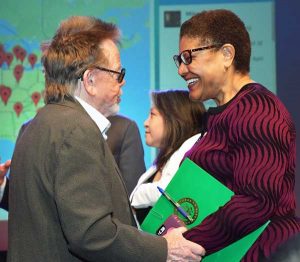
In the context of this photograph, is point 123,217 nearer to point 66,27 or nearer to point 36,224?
point 36,224

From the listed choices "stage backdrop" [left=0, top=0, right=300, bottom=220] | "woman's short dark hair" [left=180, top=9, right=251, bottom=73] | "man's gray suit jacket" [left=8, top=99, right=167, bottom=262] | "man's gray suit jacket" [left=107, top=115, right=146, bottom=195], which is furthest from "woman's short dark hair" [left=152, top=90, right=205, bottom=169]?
"man's gray suit jacket" [left=8, top=99, right=167, bottom=262]

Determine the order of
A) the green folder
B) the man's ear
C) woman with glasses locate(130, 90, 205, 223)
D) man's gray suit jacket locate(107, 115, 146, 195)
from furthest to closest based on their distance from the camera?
man's gray suit jacket locate(107, 115, 146, 195) → woman with glasses locate(130, 90, 205, 223) → the man's ear → the green folder

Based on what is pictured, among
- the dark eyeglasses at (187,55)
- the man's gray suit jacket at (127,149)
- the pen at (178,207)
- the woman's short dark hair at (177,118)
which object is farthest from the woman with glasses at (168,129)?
the pen at (178,207)

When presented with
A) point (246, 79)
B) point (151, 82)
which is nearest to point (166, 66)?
point (151, 82)

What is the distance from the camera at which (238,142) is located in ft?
6.45

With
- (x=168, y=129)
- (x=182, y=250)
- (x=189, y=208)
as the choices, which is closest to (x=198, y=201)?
(x=189, y=208)

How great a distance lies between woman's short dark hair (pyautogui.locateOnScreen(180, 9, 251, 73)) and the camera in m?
2.17

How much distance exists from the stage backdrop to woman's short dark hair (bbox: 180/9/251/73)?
2.28 meters

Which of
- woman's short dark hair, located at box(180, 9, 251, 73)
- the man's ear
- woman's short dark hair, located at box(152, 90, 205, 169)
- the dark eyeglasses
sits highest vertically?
woman's short dark hair, located at box(180, 9, 251, 73)

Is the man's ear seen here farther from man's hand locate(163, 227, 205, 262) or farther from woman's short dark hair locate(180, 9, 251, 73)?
man's hand locate(163, 227, 205, 262)

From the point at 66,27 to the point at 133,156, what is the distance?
1.77 meters

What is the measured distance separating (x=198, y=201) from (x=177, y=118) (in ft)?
4.53

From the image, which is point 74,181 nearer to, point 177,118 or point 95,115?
point 95,115

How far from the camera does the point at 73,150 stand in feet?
6.03
